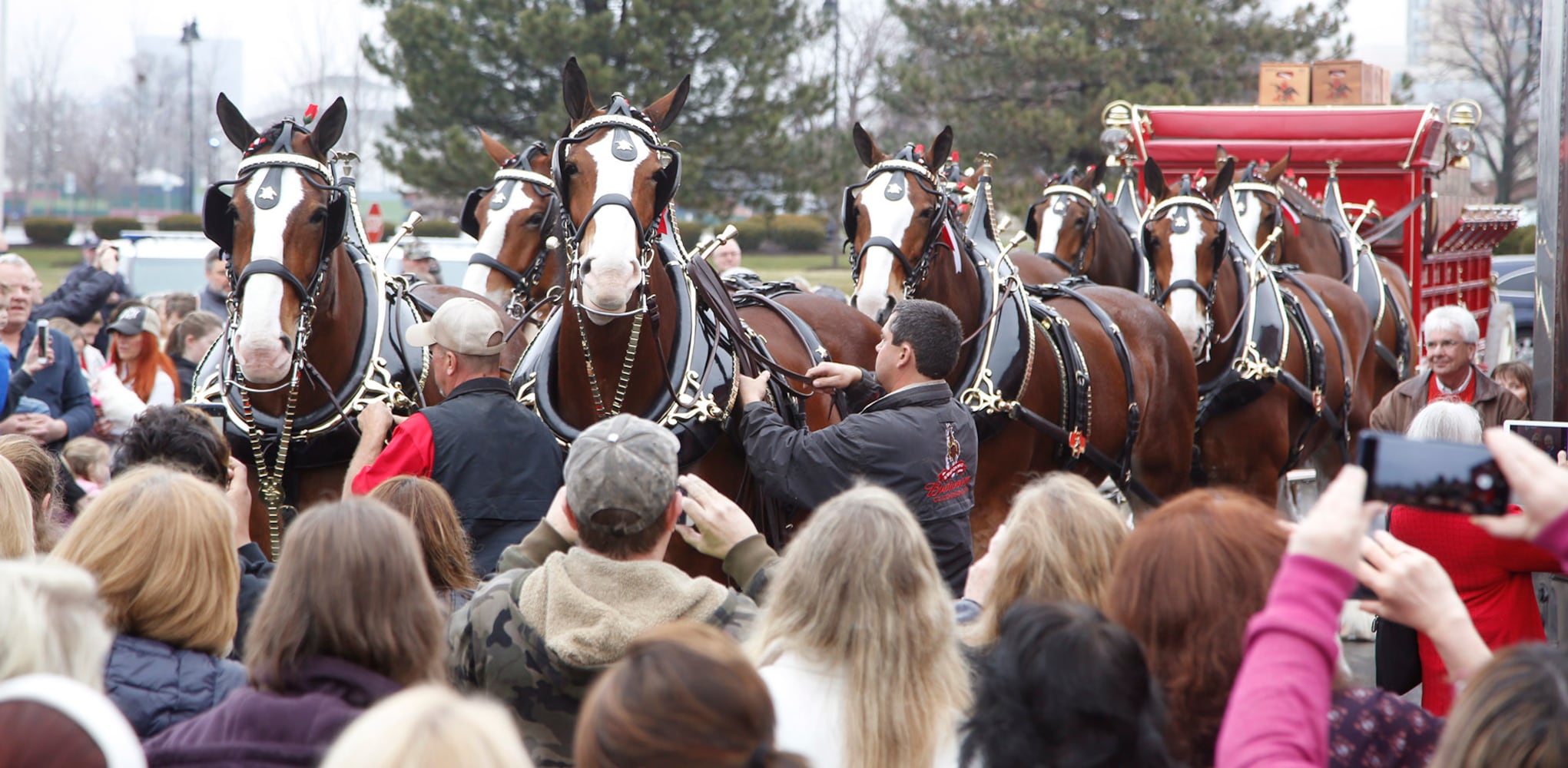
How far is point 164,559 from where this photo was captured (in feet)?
8.89

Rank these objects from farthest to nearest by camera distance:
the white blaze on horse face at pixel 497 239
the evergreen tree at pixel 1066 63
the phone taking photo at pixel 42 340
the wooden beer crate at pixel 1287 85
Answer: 1. the evergreen tree at pixel 1066 63
2. the wooden beer crate at pixel 1287 85
3. the white blaze on horse face at pixel 497 239
4. the phone taking photo at pixel 42 340

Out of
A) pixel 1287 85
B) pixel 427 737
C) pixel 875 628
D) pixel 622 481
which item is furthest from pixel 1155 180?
pixel 427 737

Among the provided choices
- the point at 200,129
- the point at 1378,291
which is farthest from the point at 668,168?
the point at 200,129

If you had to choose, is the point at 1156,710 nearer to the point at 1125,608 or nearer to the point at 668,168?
the point at 1125,608

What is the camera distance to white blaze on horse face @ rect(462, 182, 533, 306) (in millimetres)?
7613

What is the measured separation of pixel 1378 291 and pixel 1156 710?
368 inches

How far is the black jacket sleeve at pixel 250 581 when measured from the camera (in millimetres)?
3346

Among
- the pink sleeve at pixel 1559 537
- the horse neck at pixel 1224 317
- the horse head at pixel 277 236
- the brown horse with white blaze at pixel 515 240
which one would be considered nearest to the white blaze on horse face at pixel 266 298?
the horse head at pixel 277 236

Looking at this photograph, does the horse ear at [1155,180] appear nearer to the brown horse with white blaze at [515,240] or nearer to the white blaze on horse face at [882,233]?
the white blaze on horse face at [882,233]

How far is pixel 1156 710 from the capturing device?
2.06 meters

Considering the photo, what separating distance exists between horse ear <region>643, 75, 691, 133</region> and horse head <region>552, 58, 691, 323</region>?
2.1 inches

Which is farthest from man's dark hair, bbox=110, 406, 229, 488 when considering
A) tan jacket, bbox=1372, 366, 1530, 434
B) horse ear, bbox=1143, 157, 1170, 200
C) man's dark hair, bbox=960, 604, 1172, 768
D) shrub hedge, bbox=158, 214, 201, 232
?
shrub hedge, bbox=158, 214, 201, 232

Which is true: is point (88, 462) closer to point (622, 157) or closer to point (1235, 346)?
point (622, 157)

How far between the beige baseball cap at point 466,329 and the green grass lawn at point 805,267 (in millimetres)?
20975
